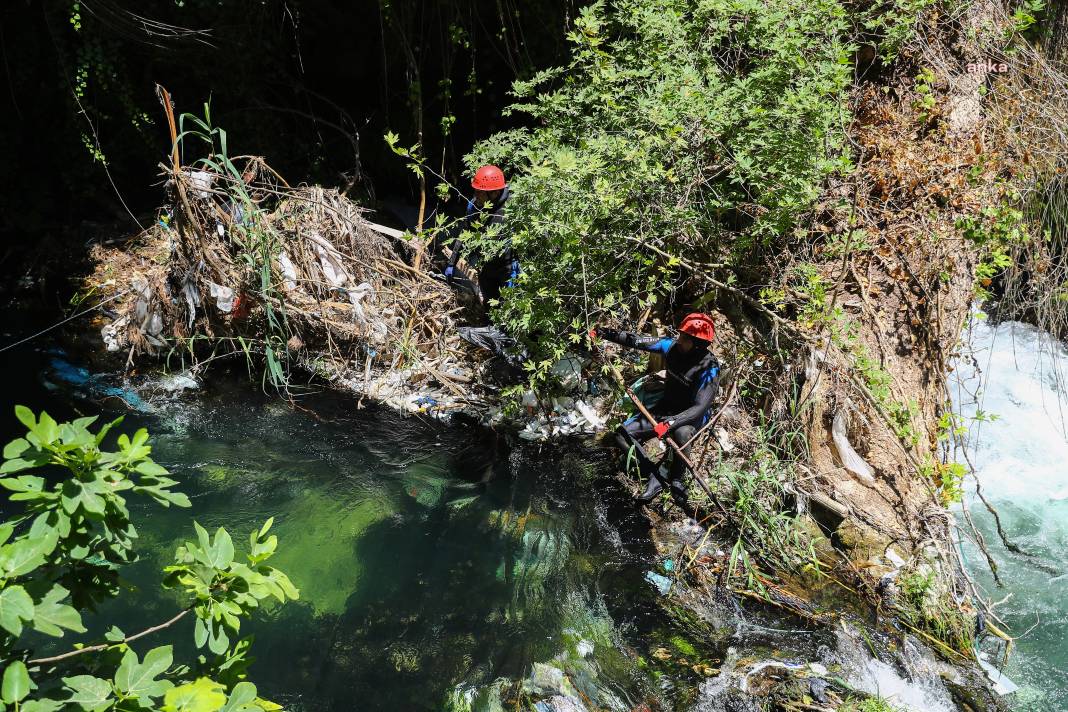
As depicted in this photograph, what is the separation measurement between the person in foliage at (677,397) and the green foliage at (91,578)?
121 inches

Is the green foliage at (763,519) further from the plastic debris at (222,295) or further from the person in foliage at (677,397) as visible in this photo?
the plastic debris at (222,295)

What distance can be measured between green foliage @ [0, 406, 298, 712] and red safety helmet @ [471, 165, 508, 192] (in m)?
3.78

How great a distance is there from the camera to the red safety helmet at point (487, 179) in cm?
535

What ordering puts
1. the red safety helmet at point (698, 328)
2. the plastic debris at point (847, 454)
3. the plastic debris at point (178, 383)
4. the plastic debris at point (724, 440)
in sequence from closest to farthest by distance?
the red safety helmet at point (698, 328) < the plastic debris at point (847, 454) < the plastic debris at point (724, 440) < the plastic debris at point (178, 383)

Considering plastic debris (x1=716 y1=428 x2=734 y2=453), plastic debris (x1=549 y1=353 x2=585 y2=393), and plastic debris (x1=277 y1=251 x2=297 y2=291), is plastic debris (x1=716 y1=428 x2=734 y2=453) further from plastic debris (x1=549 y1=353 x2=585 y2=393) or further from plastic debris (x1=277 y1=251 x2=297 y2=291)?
plastic debris (x1=277 y1=251 x2=297 y2=291)

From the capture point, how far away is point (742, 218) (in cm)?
535

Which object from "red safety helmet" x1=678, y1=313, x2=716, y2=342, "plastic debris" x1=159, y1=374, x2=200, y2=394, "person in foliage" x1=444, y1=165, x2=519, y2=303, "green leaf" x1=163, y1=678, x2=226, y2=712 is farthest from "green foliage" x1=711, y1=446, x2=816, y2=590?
"plastic debris" x1=159, y1=374, x2=200, y2=394

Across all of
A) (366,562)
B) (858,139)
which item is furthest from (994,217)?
(366,562)

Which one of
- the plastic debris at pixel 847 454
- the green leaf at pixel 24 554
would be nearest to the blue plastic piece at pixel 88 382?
the green leaf at pixel 24 554

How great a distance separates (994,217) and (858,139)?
1.21 metres

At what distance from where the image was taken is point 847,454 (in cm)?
478

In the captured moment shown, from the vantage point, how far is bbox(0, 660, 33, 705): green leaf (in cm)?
155

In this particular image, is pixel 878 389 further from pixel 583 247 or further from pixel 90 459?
pixel 90 459

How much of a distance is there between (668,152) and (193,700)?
13.2ft
